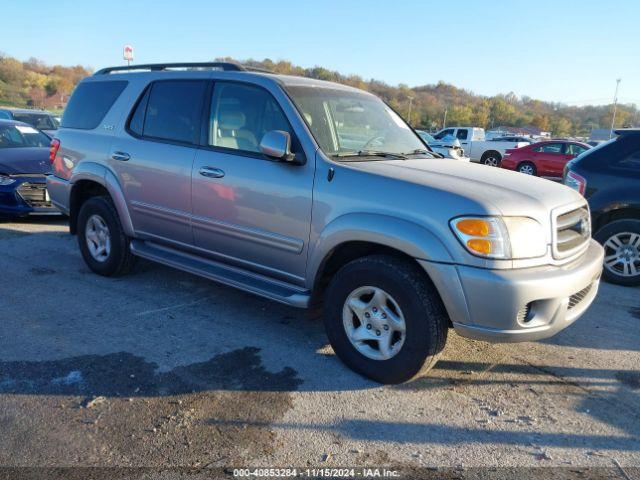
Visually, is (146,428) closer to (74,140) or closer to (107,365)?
(107,365)

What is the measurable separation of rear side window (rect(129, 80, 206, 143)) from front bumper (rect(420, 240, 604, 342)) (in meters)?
2.43

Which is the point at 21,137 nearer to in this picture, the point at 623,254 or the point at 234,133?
the point at 234,133

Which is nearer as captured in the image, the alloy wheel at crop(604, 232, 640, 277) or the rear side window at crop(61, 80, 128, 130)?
the rear side window at crop(61, 80, 128, 130)

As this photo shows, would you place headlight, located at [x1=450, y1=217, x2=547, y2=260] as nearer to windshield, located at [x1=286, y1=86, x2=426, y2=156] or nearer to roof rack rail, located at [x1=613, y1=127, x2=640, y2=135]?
windshield, located at [x1=286, y1=86, x2=426, y2=156]

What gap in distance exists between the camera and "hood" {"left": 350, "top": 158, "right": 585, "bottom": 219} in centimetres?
314

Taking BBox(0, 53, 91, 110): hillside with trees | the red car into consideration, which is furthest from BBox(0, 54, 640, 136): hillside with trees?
the red car

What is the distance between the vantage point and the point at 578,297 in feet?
11.4

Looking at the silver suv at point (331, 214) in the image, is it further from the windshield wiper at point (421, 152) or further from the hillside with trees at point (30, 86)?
the hillside with trees at point (30, 86)

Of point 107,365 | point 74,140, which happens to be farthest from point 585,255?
point 74,140

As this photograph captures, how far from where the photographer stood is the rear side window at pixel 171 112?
4.50 metres

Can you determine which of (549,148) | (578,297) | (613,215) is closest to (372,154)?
(578,297)

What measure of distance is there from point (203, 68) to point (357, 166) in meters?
2.01

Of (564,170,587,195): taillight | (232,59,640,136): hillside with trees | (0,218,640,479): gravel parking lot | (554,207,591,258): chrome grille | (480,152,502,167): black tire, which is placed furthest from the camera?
(232,59,640,136): hillside with trees

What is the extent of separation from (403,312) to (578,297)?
3.87 feet
